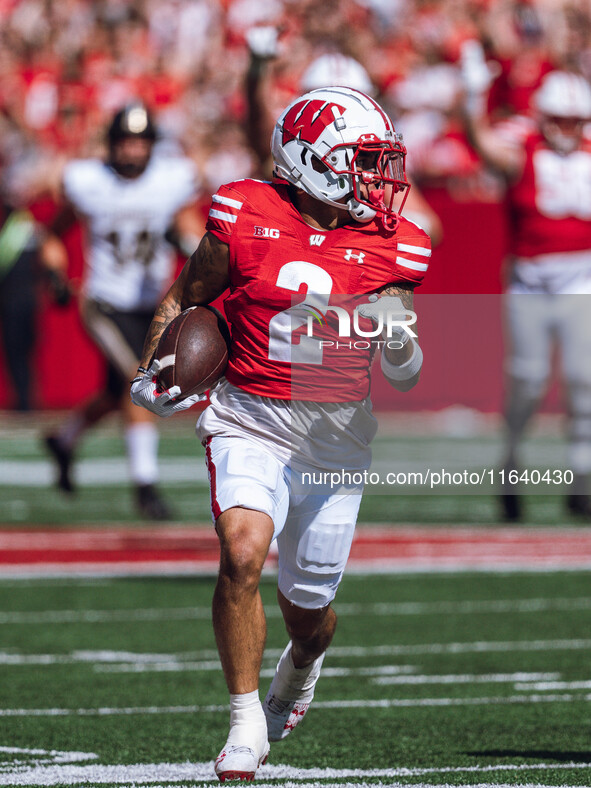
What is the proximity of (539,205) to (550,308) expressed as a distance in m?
0.56

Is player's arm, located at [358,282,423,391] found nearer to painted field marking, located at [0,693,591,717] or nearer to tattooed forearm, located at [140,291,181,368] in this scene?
tattooed forearm, located at [140,291,181,368]

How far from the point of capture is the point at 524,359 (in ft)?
29.1

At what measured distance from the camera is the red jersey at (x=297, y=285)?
4016 millimetres

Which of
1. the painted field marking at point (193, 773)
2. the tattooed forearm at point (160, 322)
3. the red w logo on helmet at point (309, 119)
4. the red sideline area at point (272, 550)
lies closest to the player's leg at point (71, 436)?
the red sideline area at point (272, 550)

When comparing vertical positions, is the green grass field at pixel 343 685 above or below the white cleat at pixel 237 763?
below

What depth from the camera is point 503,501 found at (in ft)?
30.1

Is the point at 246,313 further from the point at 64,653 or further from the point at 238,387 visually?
the point at 64,653

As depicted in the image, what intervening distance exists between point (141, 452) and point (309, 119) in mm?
4896

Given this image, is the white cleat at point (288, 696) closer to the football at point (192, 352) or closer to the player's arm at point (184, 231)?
the football at point (192, 352)

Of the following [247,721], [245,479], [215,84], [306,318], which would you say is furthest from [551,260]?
[215,84]

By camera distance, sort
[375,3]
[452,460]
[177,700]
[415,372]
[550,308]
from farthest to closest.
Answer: [375,3]
[452,460]
[550,308]
[177,700]
[415,372]

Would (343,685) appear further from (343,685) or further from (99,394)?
(99,394)

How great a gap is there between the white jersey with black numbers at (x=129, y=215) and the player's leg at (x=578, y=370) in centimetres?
222

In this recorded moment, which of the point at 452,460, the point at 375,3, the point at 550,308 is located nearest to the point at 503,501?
the point at 550,308
